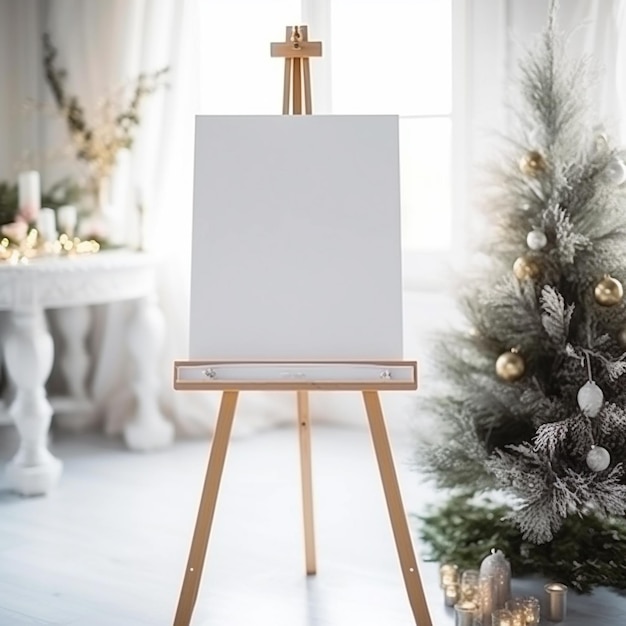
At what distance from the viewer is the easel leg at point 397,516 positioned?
2.61m

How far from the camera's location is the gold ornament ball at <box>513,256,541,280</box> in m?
3.03

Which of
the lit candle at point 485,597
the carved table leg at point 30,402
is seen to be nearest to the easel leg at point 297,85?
the lit candle at point 485,597

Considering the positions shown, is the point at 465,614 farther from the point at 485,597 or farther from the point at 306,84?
the point at 306,84

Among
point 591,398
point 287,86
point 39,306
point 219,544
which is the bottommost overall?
point 219,544

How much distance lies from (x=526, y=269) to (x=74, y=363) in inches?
85.9

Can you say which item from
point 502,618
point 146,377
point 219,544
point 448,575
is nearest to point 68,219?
point 146,377

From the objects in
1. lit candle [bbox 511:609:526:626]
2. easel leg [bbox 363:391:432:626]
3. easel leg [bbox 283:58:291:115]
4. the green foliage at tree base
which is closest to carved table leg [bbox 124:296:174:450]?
the green foliage at tree base

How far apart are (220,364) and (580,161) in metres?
1.07

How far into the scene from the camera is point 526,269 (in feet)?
9.95

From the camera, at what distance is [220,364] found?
8.77ft

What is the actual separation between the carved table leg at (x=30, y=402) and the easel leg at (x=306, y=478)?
1145mm

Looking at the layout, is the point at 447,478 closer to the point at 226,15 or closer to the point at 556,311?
the point at 556,311

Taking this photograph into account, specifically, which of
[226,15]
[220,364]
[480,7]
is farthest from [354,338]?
[226,15]

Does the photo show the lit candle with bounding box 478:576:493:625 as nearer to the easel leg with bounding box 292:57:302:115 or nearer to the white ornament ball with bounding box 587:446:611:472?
the white ornament ball with bounding box 587:446:611:472
